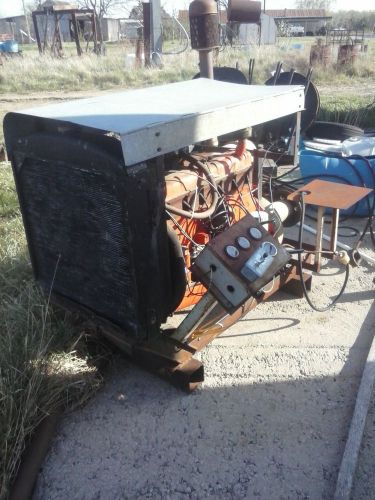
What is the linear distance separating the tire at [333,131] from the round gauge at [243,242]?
3.54 meters

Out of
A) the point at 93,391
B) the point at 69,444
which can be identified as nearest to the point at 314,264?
the point at 93,391

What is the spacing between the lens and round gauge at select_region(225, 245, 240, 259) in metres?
1.83

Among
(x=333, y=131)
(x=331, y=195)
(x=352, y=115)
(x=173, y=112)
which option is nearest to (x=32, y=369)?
(x=173, y=112)

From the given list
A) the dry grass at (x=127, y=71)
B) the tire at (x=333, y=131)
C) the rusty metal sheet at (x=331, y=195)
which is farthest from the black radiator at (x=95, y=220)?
the dry grass at (x=127, y=71)

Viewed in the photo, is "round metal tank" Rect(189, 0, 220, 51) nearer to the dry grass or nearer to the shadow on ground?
the shadow on ground

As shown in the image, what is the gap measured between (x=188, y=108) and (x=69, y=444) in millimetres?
1508

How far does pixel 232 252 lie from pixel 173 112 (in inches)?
24.9

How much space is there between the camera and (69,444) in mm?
1996

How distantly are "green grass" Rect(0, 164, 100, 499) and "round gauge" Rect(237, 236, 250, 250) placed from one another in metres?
Answer: 0.94

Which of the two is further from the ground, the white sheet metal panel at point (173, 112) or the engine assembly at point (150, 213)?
the white sheet metal panel at point (173, 112)

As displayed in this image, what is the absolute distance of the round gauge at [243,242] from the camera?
186 centimetres

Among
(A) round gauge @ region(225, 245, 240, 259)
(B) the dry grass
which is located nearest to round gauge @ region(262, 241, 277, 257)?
(A) round gauge @ region(225, 245, 240, 259)

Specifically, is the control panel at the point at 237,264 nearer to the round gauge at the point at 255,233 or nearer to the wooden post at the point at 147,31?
the round gauge at the point at 255,233

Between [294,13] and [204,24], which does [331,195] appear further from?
[294,13]
